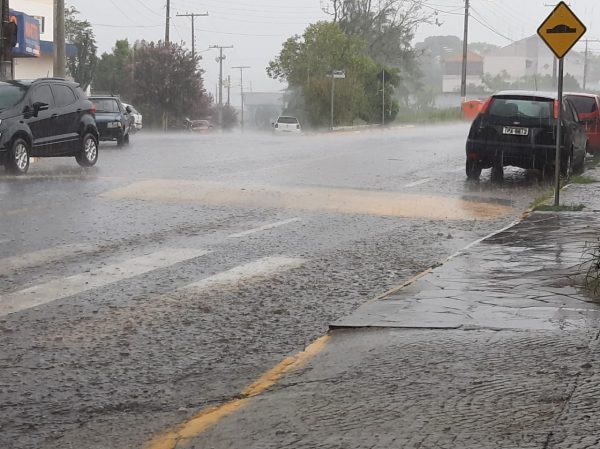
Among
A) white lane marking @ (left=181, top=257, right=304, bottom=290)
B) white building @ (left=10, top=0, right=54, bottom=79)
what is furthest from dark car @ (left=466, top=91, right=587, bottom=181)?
white building @ (left=10, top=0, right=54, bottom=79)

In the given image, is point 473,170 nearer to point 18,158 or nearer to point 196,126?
point 18,158

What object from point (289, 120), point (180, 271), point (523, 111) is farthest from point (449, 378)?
point (289, 120)

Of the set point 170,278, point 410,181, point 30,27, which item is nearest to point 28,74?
point 30,27

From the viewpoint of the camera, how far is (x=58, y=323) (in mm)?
6934

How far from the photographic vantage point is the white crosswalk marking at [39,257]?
8961 mm

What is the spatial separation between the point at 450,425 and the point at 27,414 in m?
2.01

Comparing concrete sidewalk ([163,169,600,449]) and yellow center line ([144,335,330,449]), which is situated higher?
concrete sidewalk ([163,169,600,449])

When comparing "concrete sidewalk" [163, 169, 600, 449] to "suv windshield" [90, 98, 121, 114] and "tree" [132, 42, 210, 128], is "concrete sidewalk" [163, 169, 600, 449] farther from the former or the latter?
"tree" [132, 42, 210, 128]

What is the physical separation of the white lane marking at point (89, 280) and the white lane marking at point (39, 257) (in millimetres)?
613

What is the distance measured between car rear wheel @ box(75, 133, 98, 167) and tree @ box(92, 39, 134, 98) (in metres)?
54.3

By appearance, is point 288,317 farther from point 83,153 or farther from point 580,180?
point 83,153

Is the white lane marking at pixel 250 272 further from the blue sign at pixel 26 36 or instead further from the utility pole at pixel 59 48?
the blue sign at pixel 26 36

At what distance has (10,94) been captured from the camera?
61.9 ft

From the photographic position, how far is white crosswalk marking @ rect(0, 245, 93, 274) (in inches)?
353
